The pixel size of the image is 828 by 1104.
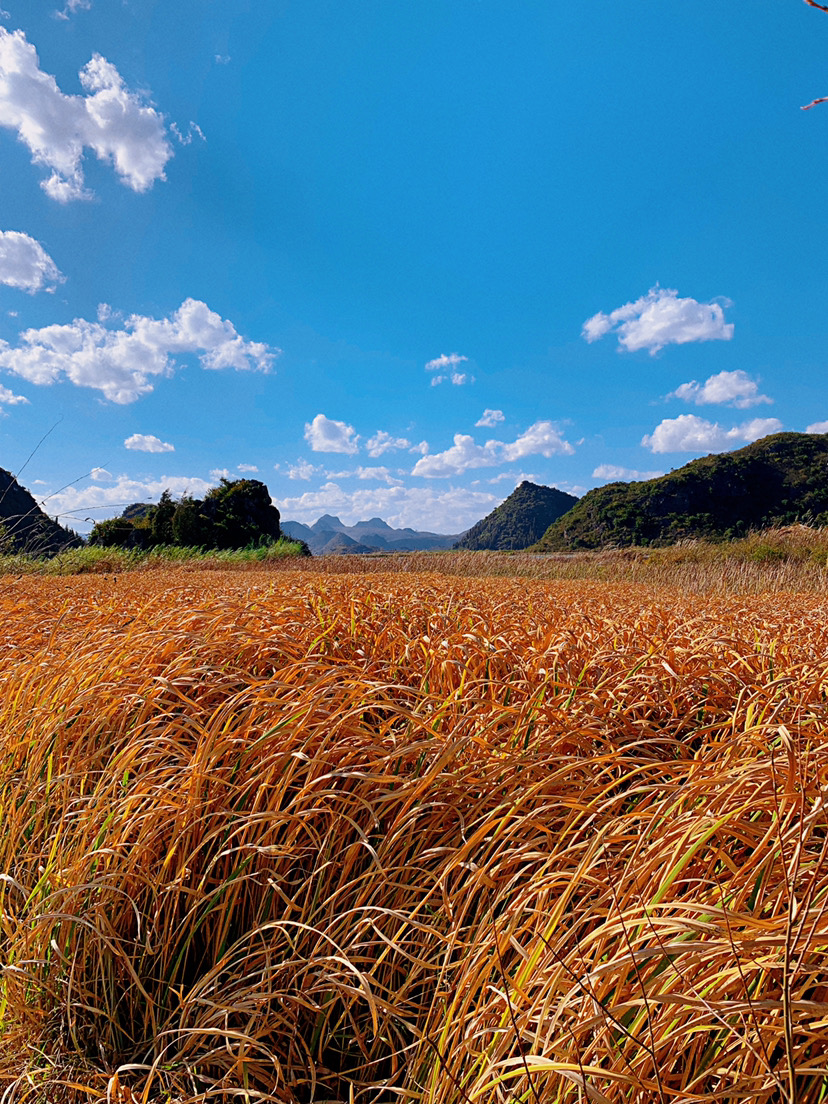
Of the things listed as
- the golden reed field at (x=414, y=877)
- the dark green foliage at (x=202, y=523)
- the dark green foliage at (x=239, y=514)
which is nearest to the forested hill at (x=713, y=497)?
the dark green foliage at (x=239, y=514)

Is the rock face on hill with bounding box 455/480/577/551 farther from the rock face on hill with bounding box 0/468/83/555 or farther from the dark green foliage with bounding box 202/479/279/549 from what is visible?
the rock face on hill with bounding box 0/468/83/555

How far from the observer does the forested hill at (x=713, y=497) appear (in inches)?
1929

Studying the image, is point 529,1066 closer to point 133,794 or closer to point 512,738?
point 512,738

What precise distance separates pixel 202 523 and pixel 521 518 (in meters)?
72.2

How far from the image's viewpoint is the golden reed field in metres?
0.81

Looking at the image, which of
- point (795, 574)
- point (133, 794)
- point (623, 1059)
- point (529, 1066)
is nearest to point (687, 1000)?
point (623, 1059)

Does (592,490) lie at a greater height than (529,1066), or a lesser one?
greater

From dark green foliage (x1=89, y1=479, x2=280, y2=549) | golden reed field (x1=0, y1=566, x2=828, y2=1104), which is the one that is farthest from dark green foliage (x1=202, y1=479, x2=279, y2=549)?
golden reed field (x1=0, y1=566, x2=828, y2=1104)

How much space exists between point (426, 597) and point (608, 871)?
2553 mm

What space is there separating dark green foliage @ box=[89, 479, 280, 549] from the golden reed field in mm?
26020

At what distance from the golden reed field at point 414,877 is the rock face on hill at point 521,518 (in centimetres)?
8941

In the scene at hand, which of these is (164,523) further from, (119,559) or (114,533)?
(119,559)

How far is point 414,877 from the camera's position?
1256 millimetres

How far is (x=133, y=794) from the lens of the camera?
143cm
